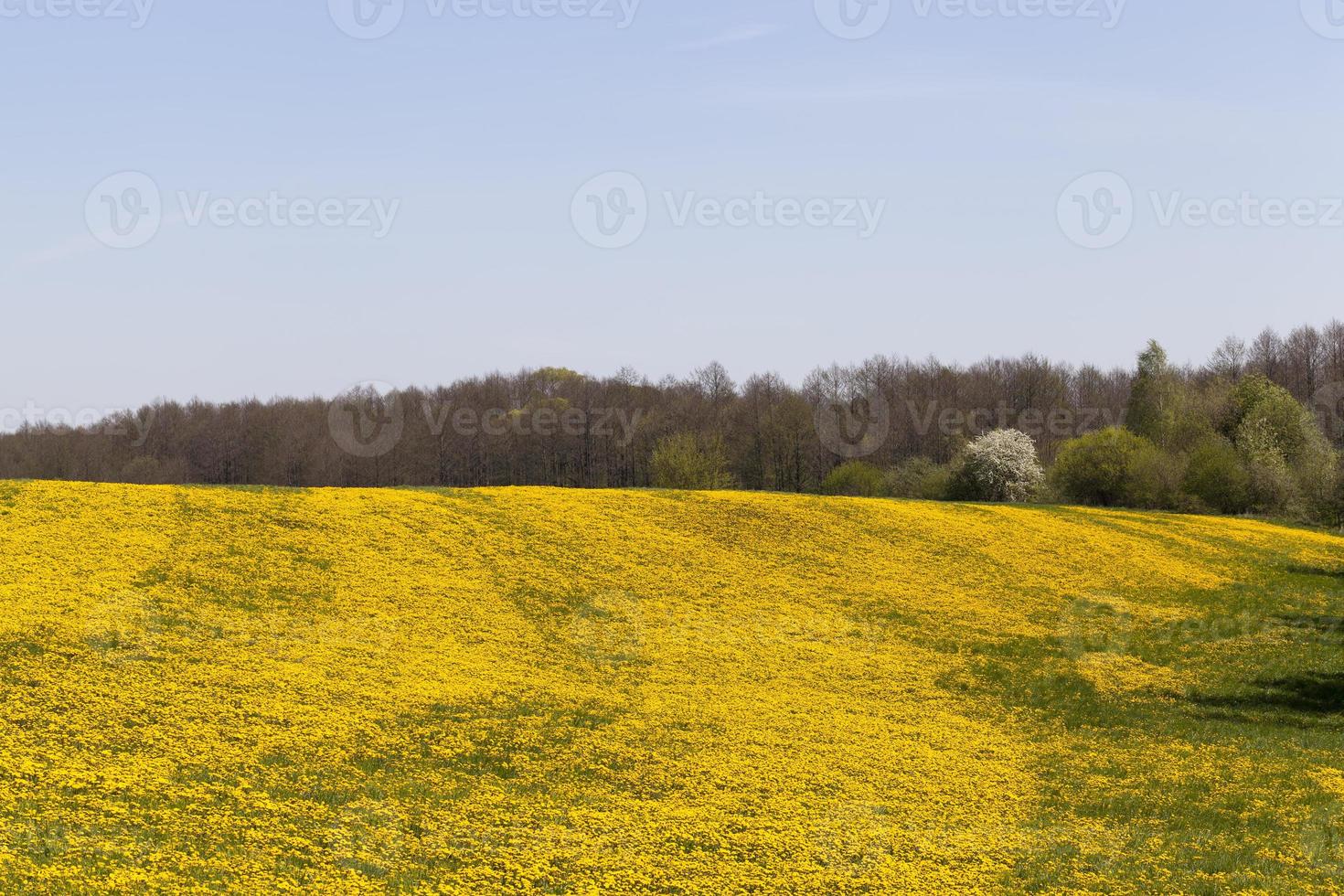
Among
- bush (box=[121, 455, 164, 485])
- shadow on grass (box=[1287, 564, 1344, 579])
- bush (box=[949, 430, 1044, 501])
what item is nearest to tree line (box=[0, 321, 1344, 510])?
bush (box=[121, 455, 164, 485])

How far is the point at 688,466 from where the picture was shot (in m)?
83.8

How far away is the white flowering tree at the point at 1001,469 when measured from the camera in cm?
6438

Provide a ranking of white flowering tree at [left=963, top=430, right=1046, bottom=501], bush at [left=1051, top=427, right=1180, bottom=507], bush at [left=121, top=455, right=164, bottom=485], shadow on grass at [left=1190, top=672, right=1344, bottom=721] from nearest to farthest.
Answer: shadow on grass at [left=1190, top=672, right=1344, bottom=721]
bush at [left=1051, top=427, right=1180, bottom=507]
white flowering tree at [left=963, top=430, right=1046, bottom=501]
bush at [left=121, top=455, right=164, bottom=485]

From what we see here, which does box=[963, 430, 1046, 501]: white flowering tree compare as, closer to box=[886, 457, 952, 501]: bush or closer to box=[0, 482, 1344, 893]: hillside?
box=[886, 457, 952, 501]: bush

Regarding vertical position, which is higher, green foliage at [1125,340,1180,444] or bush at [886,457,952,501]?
green foliage at [1125,340,1180,444]

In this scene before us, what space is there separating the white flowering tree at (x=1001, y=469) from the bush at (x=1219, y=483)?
28.2ft

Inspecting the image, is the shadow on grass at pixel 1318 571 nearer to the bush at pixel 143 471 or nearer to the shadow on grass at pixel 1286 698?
the shadow on grass at pixel 1286 698

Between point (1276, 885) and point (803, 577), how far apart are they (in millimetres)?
20030

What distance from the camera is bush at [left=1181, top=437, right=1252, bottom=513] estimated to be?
62906mm

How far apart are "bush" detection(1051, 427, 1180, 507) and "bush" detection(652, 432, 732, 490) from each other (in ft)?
86.3

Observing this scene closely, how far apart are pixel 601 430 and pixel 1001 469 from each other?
182ft

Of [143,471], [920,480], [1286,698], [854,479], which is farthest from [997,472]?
[143,471]

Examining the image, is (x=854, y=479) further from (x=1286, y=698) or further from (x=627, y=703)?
(x=627, y=703)

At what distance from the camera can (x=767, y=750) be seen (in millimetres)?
22797
